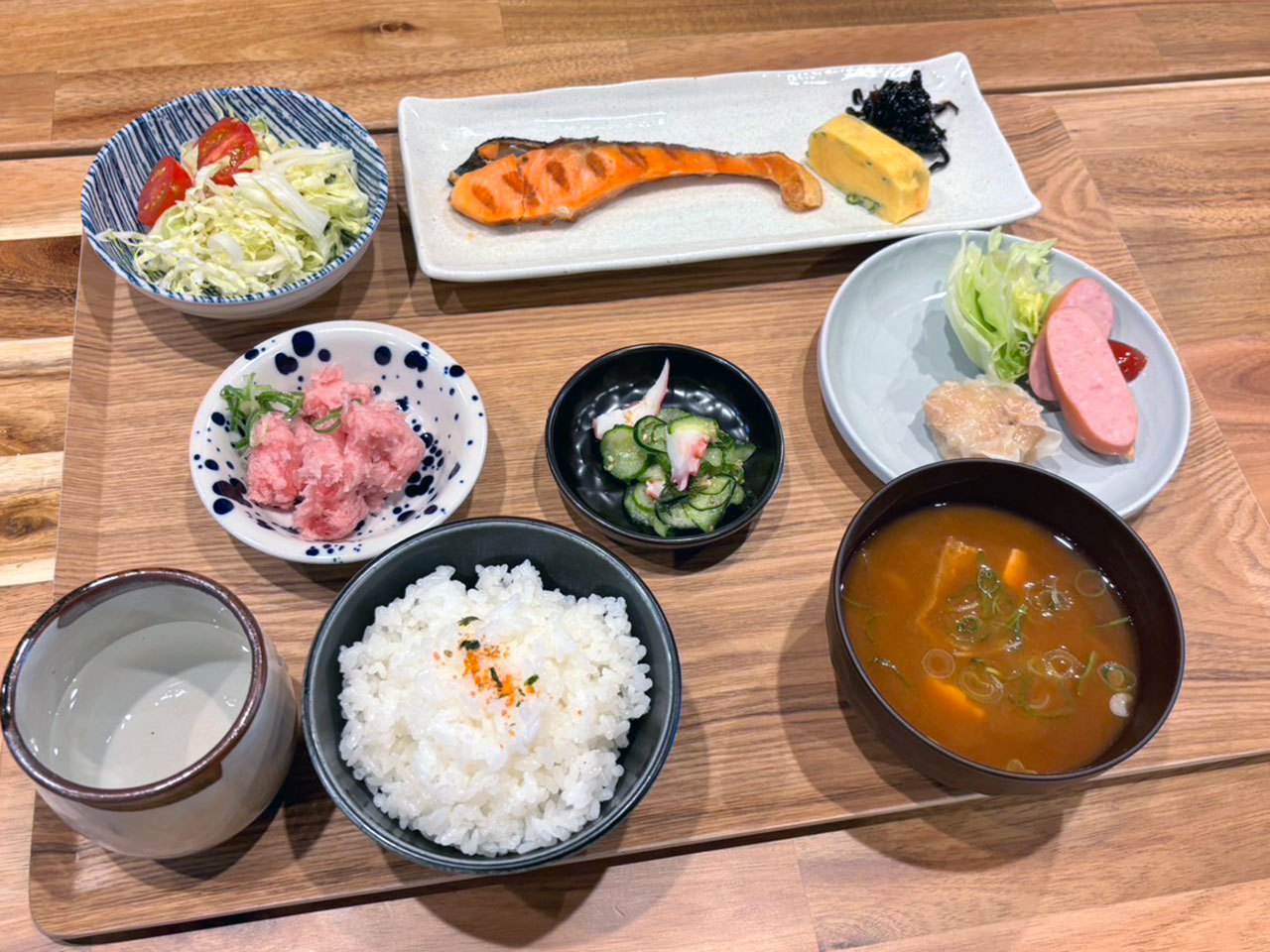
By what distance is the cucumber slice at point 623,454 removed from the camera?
5.79 ft

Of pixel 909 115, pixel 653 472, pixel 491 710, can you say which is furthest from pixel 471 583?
pixel 909 115

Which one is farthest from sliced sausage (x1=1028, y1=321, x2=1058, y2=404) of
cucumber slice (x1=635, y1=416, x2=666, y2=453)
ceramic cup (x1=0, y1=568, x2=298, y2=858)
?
ceramic cup (x1=0, y1=568, x2=298, y2=858)

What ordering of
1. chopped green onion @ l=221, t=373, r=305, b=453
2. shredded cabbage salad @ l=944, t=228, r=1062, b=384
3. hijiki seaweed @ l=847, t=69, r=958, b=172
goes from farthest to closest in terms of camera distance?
1. hijiki seaweed @ l=847, t=69, r=958, b=172
2. shredded cabbage salad @ l=944, t=228, r=1062, b=384
3. chopped green onion @ l=221, t=373, r=305, b=453

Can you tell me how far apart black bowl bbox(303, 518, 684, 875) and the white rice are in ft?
0.07

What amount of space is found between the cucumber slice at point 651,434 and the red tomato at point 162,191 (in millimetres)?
1152

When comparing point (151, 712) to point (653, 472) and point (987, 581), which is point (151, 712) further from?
point (987, 581)

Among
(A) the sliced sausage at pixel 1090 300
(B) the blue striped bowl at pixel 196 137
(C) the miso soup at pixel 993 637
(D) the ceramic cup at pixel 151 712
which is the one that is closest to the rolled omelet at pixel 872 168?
(A) the sliced sausage at pixel 1090 300

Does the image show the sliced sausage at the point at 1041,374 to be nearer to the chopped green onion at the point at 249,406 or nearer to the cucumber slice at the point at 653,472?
the cucumber slice at the point at 653,472

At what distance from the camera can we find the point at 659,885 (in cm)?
148

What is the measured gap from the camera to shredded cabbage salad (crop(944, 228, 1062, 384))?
198 cm

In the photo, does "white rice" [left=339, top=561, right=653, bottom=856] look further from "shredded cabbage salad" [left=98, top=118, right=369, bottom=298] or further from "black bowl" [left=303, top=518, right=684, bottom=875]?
"shredded cabbage salad" [left=98, top=118, right=369, bottom=298]

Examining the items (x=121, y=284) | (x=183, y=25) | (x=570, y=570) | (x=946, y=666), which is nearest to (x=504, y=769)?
(x=570, y=570)

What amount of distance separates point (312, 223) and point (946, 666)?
60.8 inches

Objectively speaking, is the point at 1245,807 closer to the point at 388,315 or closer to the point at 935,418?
the point at 935,418
